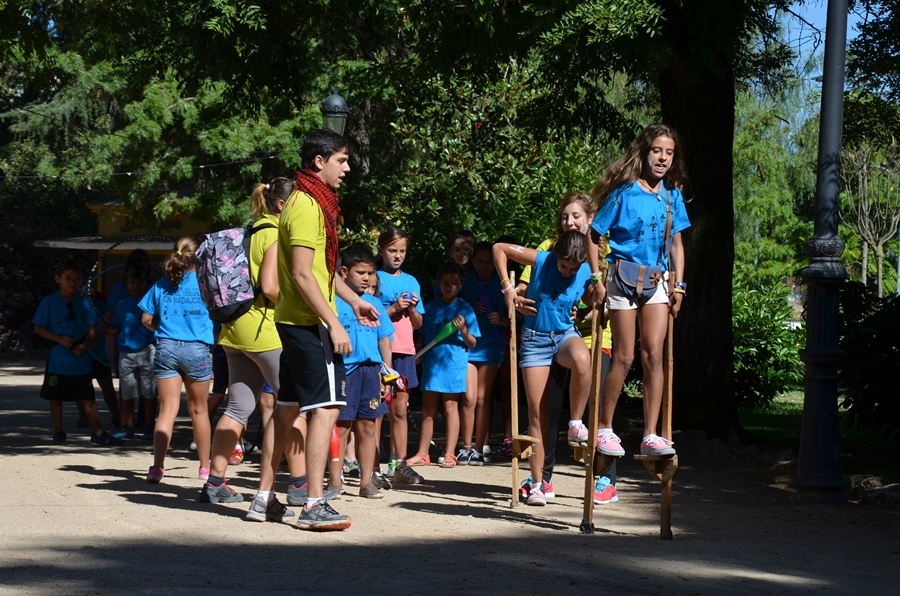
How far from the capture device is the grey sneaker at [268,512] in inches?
264

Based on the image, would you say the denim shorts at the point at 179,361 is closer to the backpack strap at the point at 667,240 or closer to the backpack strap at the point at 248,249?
the backpack strap at the point at 248,249

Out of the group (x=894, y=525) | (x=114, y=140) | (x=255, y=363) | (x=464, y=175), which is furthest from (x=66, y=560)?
(x=114, y=140)

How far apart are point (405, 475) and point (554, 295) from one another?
6.41 feet

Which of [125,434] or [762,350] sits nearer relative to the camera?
[125,434]

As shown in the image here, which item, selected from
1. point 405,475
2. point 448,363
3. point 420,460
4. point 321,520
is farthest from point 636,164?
point 420,460

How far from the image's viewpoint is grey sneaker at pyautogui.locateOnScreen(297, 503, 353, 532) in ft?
20.9

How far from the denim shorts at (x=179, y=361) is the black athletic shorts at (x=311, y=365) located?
2.17 metres

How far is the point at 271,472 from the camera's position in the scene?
677cm

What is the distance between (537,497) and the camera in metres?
7.69

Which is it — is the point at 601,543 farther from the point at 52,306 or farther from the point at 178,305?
the point at 52,306

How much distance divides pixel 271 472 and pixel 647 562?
2210 mm

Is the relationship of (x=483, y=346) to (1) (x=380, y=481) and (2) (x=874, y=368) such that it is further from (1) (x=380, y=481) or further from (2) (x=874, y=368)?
(2) (x=874, y=368)

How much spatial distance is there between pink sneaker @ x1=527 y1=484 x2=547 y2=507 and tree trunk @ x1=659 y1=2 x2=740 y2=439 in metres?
3.61

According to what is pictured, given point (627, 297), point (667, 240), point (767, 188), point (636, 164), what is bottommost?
point (627, 297)
